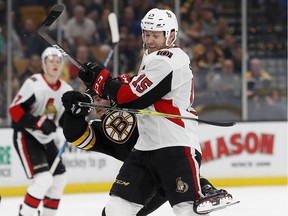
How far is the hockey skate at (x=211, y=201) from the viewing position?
370cm

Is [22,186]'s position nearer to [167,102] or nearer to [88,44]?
[88,44]

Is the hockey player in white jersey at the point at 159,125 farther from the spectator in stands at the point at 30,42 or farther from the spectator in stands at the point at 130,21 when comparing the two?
the spectator in stands at the point at 130,21

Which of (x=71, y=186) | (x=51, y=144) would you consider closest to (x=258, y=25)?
(x=71, y=186)

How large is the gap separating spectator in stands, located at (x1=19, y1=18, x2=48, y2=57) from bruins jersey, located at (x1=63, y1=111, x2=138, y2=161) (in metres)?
4.01

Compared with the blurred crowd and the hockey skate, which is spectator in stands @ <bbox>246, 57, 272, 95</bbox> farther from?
the hockey skate

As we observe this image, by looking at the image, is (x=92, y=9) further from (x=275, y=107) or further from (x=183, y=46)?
(x=275, y=107)

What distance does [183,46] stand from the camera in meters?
8.53

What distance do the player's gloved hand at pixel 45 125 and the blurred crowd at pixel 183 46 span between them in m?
2.28

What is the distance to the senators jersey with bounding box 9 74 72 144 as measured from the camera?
5.73 m

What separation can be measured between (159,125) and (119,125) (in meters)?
0.27

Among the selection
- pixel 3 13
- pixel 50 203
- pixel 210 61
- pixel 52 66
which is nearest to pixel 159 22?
pixel 52 66

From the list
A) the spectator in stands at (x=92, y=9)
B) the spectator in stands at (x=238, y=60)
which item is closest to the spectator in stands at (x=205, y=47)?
the spectator in stands at (x=238, y=60)

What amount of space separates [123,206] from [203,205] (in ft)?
1.22

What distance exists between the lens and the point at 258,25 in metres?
8.58
